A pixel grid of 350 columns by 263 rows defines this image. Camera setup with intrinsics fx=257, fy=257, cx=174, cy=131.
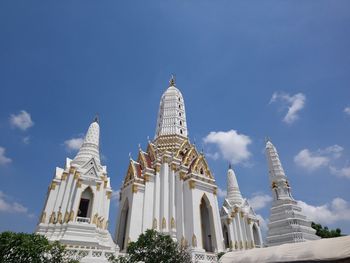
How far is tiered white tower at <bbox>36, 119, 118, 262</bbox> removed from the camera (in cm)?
1703

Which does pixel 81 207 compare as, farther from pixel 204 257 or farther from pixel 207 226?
pixel 207 226

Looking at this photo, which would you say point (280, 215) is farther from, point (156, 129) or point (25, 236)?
point (25, 236)

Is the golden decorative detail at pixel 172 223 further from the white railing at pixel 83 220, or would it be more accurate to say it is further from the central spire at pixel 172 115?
the central spire at pixel 172 115

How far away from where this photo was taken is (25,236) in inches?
391

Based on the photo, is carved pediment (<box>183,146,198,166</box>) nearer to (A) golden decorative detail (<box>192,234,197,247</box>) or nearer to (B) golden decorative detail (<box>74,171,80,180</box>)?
(A) golden decorative detail (<box>192,234,197,247</box>)

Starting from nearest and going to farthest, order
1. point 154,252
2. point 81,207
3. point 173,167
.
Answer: point 154,252
point 81,207
point 173,167

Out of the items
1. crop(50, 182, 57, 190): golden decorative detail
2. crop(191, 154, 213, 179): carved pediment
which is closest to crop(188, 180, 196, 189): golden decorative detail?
crop(191, 154, 213, 179): carved pediment

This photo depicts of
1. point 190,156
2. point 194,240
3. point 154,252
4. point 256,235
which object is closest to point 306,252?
point 154,252

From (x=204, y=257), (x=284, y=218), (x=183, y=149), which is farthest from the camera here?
(x=183, y=149)

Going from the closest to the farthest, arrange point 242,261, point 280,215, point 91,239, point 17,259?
point 17,259
point 242,261
point 91,239
point 280,215

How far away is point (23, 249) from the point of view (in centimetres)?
954

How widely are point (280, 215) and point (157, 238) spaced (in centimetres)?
2036

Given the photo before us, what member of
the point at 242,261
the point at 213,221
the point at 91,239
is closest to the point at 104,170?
the point at 91,239

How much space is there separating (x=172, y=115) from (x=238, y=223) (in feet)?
48.4
